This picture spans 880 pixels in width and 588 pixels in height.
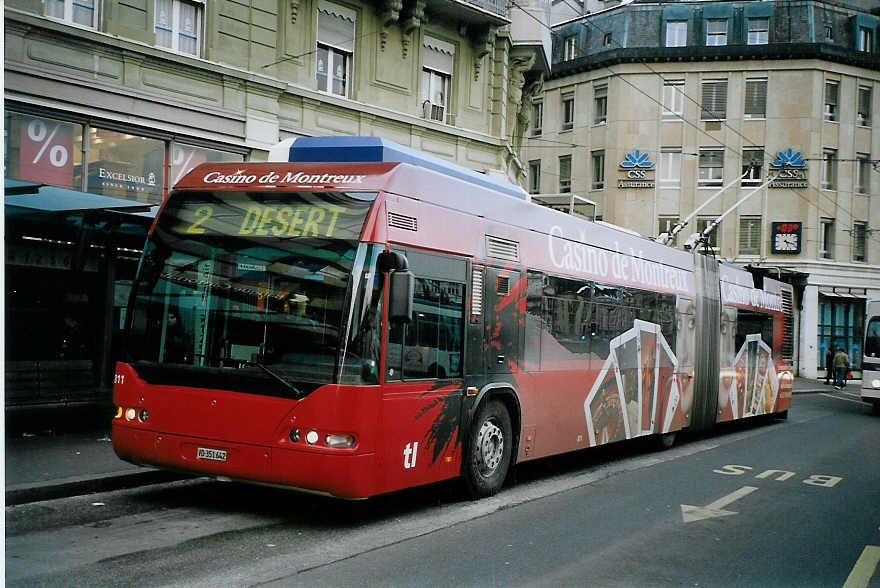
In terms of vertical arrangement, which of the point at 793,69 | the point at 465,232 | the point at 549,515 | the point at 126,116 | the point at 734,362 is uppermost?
the point at 793,69

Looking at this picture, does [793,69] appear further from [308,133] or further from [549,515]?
[549,515]

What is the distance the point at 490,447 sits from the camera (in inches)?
360

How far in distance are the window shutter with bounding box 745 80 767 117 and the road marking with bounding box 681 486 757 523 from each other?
121 feet

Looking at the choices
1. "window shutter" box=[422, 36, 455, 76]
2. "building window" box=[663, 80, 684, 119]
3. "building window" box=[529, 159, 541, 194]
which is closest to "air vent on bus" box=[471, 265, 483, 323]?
"window shutter" box=[422, 36, 455, 76]

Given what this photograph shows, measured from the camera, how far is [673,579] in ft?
21.1

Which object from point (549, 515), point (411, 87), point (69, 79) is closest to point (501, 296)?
point (549, 515)

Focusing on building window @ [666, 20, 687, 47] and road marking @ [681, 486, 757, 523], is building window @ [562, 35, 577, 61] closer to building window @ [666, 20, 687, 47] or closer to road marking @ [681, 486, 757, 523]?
building window @ [666, 20, 687, 47]

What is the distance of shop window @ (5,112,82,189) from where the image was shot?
531 inches

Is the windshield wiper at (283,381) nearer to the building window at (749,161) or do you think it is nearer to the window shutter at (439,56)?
the window shutter at (439,56)

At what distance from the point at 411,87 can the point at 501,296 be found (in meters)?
11.9

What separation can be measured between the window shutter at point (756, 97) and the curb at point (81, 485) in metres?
39.5

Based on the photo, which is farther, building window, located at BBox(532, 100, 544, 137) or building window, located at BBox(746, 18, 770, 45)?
building window, located at BBox(532, 100, 544, 137)

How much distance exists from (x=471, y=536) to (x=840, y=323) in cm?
4122

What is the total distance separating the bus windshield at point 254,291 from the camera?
7207 mm
